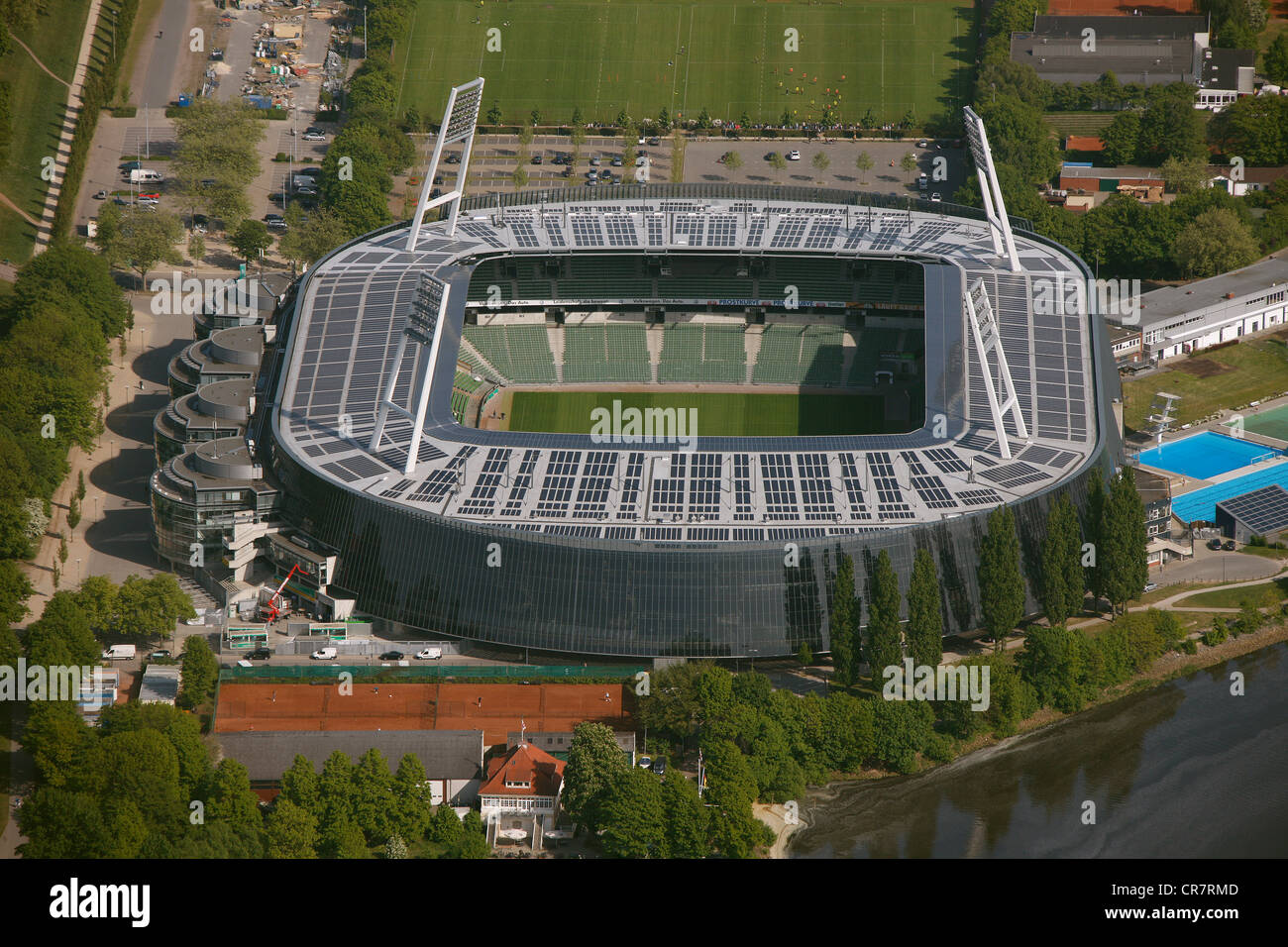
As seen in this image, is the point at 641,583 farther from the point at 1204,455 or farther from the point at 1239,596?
the point at 1204,455

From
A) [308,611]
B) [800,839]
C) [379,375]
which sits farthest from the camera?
[379,375]

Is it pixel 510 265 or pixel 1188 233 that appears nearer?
pixel 510 265

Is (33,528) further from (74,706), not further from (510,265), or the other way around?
(510,265)

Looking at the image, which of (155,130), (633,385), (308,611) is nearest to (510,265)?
(633,385)

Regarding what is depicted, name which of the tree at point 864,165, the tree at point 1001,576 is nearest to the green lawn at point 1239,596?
the tree at point 1001,576

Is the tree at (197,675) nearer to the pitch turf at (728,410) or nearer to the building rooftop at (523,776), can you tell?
the building rooftop at (523,776)

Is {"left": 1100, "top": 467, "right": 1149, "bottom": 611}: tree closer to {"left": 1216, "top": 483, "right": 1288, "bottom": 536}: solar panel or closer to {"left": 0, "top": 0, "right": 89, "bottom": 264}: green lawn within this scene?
{"left": 1216, "top": 483, "right": 1288, "bottom": 536}: solar panel

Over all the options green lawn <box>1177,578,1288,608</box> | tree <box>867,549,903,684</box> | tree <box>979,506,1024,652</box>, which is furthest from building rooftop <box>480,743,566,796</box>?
green lawn <box>1177,578,1288,608</box>
